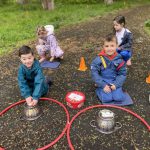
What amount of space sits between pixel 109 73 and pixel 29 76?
1.42 m

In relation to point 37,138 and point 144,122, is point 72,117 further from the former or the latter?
point 144,122

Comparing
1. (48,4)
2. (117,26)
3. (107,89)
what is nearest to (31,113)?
(107,89)

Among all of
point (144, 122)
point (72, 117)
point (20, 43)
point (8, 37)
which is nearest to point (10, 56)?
point (20, 43)

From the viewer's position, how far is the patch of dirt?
3.41 metres

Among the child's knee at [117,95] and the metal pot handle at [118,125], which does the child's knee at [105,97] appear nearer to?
the child's knee at [117,95]

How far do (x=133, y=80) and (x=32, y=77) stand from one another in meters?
2.05

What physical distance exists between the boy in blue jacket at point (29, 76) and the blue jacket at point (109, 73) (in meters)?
0.97

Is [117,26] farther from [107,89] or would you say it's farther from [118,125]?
[118,125]

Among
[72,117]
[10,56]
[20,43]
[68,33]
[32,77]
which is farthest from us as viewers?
[68,33]

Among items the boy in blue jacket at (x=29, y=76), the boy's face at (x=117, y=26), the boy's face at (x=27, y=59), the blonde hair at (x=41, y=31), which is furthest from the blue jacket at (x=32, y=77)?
the boy's face at (x=117, y=26)

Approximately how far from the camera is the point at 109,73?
4.39 m

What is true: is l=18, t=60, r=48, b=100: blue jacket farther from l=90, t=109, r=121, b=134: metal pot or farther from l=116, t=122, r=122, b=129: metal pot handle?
l=116, t=122, r=122, b=129: metal pot handle

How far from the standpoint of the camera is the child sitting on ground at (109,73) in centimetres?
415

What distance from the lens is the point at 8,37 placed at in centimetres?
763
